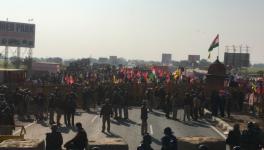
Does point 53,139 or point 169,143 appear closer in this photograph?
point 169,143

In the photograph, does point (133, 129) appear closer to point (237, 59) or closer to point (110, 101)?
point (110, 101)

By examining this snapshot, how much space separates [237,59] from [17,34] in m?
55.4

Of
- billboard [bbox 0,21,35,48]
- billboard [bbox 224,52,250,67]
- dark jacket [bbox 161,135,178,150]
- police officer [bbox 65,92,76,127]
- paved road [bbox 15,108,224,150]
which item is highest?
billboard [bbox 0,21,35,48]

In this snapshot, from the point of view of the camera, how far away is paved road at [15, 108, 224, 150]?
74.1 ft

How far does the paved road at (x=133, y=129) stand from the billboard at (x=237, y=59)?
79.9 meters

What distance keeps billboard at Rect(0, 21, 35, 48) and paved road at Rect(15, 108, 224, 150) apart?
40251 mm

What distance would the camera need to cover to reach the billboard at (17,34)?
227ft

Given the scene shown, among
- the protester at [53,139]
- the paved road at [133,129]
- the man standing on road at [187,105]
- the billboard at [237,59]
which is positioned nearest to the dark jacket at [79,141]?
the protester at [53,139]

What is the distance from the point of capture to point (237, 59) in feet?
365

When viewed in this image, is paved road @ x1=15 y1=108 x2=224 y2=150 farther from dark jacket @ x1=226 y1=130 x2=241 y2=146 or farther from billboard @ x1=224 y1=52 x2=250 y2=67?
billboard @ x1=224 y1=52 x2=250 y2=67

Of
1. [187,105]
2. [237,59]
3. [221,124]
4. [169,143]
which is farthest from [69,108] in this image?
[237,59]

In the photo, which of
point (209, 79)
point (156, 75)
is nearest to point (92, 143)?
point (209, 79)

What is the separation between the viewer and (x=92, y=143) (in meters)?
13.6

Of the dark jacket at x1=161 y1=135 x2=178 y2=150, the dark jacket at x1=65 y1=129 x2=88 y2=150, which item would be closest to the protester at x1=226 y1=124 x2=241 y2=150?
the dark jacket at x1=161 y1=135 x2=178 y2=150
